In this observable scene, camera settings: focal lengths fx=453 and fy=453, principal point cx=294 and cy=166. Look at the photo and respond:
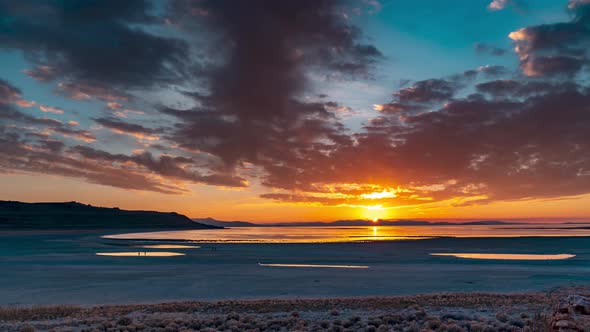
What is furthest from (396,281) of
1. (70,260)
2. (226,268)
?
(70,260)

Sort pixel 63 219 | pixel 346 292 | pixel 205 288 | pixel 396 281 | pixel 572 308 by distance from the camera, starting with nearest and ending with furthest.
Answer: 1. pixel 572 308
2. pixel 346 292
3. pixel 205 288
4. pixel 396 281
5. pixel 63 219

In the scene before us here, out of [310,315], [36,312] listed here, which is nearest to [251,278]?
[310,315]

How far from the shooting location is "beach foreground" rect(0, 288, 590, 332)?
53.9 feet

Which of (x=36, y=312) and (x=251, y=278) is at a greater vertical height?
(x=36, y=312)

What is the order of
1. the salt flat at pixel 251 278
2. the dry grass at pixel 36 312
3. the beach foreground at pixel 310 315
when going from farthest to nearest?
the salt flat at pixel 251 278 < the dry grass at pixel 36 312 < the beach foreground at pixel 310 315

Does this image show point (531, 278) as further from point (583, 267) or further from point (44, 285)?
point (44, 285)

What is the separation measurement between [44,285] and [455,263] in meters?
36.0

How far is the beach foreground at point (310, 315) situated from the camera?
16438 millimetres

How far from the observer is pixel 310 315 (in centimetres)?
1909

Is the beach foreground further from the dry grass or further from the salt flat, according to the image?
the salt flat

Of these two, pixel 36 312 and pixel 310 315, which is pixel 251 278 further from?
pixel 36 312

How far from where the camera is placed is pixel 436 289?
2828 centimetres

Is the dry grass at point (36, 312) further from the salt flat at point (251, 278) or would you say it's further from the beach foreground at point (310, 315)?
the salt flat at point (251, 278)

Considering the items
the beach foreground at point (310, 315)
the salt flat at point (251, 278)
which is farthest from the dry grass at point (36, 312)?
the salt flat at point (251, 278)
